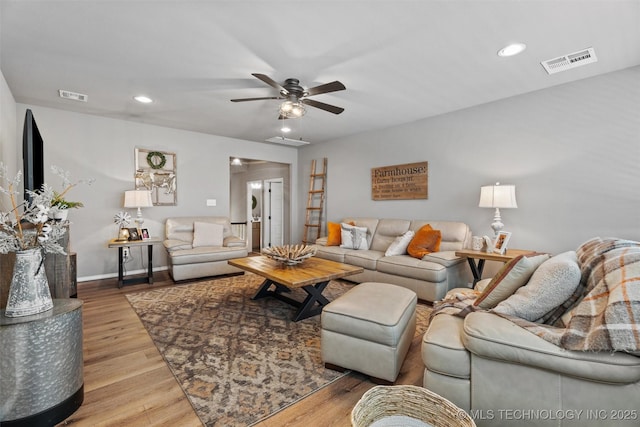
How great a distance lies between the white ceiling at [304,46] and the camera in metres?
1.93

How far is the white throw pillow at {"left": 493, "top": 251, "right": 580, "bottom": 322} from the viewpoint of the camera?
4.66ft

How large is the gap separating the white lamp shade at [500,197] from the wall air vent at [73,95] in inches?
203

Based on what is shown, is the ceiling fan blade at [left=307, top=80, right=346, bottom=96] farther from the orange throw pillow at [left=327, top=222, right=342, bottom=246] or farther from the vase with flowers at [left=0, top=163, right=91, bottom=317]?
the orange throw pillow at [left=327, top=222, right=342, bottom=246]

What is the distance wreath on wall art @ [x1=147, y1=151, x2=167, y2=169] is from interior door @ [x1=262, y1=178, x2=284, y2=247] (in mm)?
2894

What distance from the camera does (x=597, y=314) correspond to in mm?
1200

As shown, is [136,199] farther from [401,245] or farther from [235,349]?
[401,245]

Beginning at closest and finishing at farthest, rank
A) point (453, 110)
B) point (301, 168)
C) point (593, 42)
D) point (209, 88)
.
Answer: point (593, 42), point (209, 88), point (453, 110), point (301, 168)

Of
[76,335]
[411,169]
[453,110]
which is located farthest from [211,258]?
[453,110]

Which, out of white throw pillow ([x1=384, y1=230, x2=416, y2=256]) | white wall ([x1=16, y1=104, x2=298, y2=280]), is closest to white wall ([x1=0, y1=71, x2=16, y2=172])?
white wall ([x1=16, y1=104, x2=298, y2=280])

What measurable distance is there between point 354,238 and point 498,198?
6.95 feet

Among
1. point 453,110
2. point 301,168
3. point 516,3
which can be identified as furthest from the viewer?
point 301,168

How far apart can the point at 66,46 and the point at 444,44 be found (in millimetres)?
3241

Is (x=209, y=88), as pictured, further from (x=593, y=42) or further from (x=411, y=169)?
(x=593, y=42)

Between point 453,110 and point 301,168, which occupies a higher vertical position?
point 453,110
